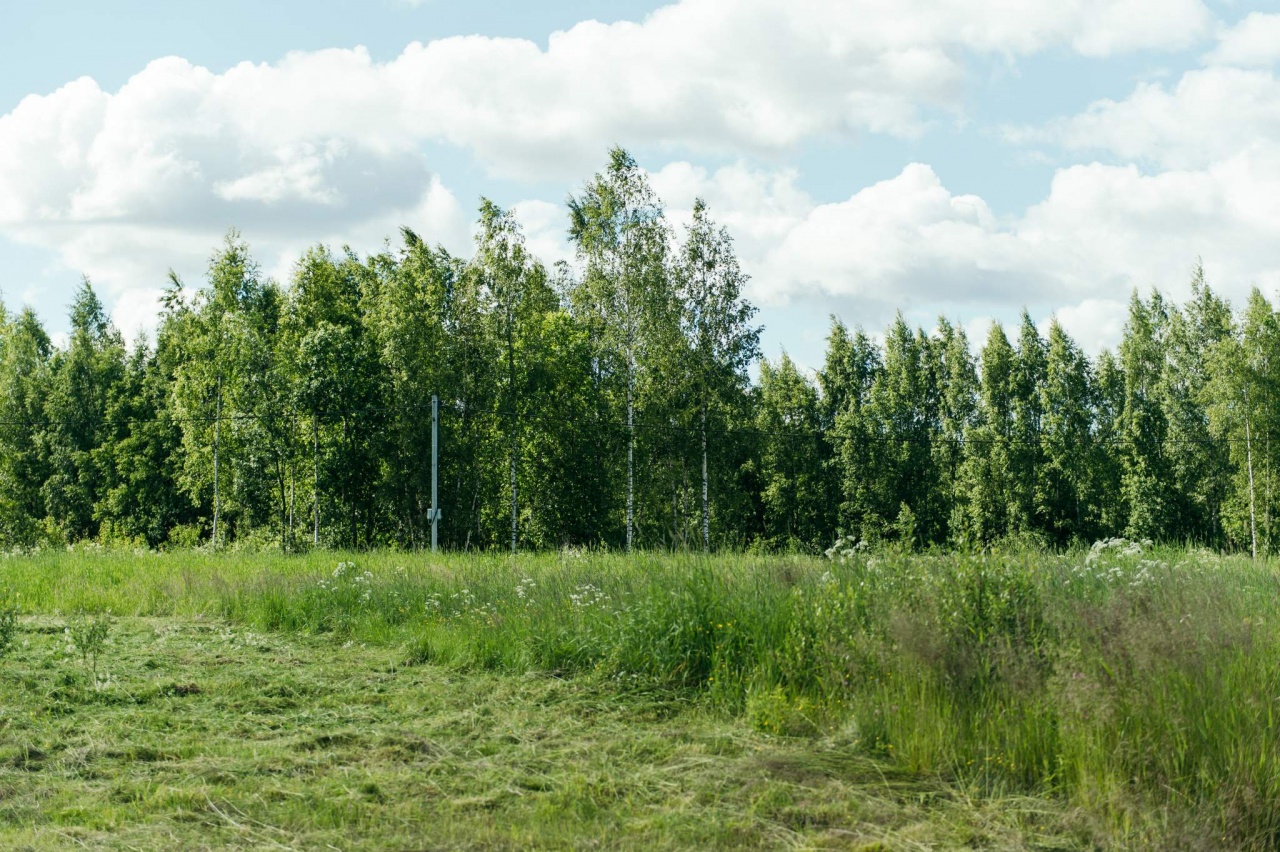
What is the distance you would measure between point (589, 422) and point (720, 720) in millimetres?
27492

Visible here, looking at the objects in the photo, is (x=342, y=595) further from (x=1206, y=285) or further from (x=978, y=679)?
(x=1206, y=285)

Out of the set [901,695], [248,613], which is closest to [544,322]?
[248,613]

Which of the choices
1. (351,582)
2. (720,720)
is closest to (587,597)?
(720,720)

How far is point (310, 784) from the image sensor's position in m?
5.46

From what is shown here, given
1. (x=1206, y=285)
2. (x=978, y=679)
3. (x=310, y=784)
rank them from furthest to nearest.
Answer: (x=1206, y=285), (x=978, y=679), (x=310, y=784)

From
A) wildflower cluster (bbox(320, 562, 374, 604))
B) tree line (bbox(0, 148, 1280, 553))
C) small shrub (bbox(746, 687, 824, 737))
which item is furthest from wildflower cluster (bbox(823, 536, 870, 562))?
tree line (bbox(0, 148, 1280, 553))

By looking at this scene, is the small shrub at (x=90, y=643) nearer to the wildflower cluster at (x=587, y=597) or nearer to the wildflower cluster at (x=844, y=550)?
the wildflower cluster at (x=587, y=597)

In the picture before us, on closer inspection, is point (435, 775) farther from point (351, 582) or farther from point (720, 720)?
point (351, 582)

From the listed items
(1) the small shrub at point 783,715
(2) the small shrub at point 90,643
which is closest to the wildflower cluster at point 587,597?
(1) the small shrub at point 783,715

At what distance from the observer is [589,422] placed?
1335 inches

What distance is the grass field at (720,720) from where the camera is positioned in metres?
4.68

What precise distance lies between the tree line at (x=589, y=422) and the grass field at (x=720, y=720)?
17631 millimetres

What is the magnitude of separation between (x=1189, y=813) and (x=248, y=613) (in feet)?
33.1

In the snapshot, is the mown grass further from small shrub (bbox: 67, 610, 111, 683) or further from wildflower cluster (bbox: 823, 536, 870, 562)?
wildflower cluster (bbox: 823, 536, 870, 562)
